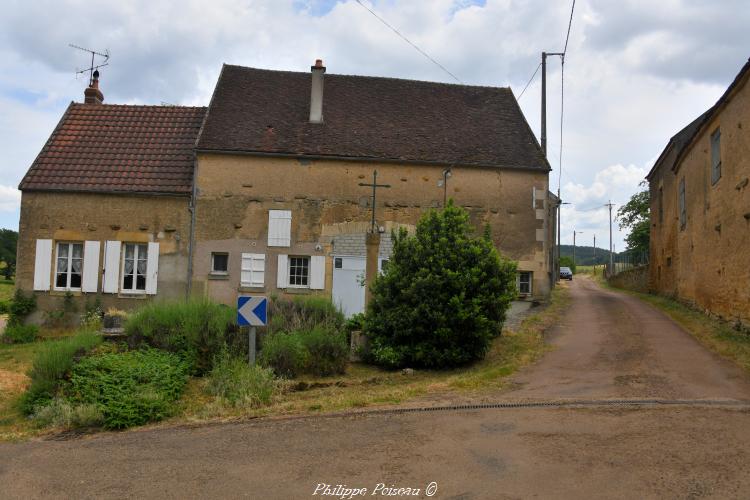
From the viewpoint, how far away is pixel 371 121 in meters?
19.7

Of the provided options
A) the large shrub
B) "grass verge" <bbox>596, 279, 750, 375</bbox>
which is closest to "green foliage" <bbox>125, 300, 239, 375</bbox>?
the large shrub

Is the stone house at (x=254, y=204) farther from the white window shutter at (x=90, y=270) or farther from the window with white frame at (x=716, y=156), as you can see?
the window with white frame at (x=716, y=156)

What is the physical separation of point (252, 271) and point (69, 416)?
365 inches

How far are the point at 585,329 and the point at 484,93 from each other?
33.7ft

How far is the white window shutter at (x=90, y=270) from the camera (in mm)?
17516

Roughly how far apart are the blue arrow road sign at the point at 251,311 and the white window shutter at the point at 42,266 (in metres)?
10.2

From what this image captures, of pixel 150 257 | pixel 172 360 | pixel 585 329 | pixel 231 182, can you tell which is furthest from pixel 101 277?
pixel 585 329

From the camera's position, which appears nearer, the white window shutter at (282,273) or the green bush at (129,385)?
the green bush at (129,385)

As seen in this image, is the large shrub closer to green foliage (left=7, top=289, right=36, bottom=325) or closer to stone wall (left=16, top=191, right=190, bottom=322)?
stone wall (left=16, top=191, right=190, bottom=322)

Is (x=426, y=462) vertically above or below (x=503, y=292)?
below

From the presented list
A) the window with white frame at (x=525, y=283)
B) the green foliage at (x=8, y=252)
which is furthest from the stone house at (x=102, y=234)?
the green foliage at (x=8, y=252)

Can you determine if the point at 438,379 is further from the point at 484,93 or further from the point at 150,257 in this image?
the point at 484,93

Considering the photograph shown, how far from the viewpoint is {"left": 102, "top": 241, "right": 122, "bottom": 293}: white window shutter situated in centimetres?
1762

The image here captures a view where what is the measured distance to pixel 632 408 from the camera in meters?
7.57
